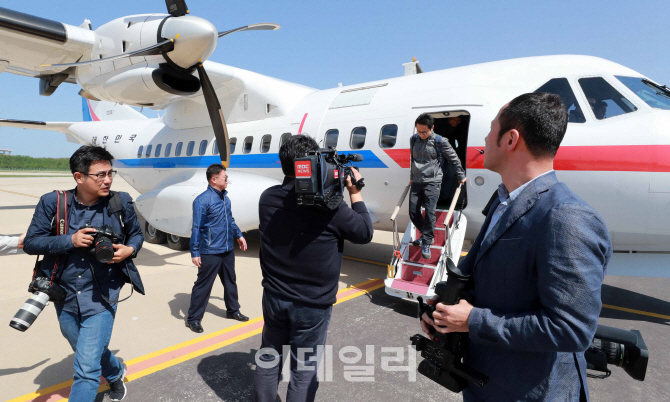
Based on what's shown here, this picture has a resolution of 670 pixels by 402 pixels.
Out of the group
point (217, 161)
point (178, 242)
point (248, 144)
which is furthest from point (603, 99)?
point (178, 242)

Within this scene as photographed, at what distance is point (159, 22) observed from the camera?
281 inches

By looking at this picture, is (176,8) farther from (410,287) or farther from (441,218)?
(410,287)

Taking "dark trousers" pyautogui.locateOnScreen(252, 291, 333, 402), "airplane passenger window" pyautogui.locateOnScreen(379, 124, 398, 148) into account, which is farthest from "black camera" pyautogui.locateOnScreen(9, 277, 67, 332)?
"airplane passenger window" pyautogui.locateOnScreen(379, 124, 398, 148)

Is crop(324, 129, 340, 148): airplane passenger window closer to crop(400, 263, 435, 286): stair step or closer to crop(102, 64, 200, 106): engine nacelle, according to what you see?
crop(400, 263, 435, 286): stair step

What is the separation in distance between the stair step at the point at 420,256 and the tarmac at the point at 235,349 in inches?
24.2

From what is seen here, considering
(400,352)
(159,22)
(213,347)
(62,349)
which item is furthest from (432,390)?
(159,22)

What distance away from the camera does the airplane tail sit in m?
14.3

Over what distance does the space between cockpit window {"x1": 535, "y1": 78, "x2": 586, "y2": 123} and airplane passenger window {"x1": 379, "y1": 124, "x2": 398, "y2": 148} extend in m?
2.08

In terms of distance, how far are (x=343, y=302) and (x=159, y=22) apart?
19.9 feet

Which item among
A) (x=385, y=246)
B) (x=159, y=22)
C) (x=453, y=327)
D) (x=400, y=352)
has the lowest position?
(x=385, y=246)

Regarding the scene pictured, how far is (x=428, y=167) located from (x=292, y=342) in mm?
3531

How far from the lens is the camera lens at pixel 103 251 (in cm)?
233

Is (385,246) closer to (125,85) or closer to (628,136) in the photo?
(628,136)

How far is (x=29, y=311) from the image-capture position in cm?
238
